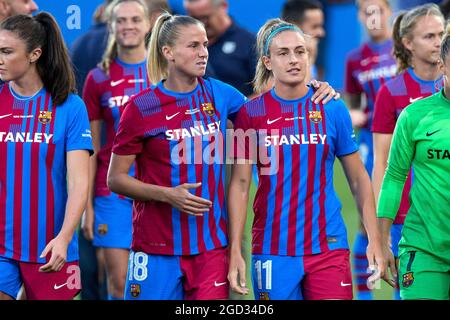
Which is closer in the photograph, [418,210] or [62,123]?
[418,210]

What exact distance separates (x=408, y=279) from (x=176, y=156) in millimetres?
1516

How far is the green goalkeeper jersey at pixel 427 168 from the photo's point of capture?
6258mm

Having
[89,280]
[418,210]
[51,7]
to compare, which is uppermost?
[51,7]

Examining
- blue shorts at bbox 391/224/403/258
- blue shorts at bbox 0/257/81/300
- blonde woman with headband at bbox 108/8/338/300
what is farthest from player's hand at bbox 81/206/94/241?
blue shorts at bbox 391/224/403/258

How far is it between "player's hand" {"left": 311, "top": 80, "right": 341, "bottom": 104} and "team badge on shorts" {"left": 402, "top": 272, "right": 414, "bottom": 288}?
118 cm

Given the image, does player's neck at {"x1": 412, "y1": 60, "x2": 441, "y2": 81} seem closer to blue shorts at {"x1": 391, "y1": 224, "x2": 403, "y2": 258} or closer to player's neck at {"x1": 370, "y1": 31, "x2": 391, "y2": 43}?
blue shorts at {"x1": 391, "y1": 224, "x2": 403, "y2": 258}

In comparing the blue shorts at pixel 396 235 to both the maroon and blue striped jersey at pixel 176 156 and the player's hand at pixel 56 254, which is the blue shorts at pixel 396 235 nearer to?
the maroon and blue striped jersey at pixel 176 156

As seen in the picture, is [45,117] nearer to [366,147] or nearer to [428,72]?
[428,72]

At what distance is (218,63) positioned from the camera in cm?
970

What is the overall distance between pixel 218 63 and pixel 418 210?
369 centimetres

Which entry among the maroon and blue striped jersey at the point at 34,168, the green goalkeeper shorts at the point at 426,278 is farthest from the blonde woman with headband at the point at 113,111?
the green goalkeeper shorts at the point at 426,278

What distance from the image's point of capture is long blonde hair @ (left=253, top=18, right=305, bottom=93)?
23.1ft
